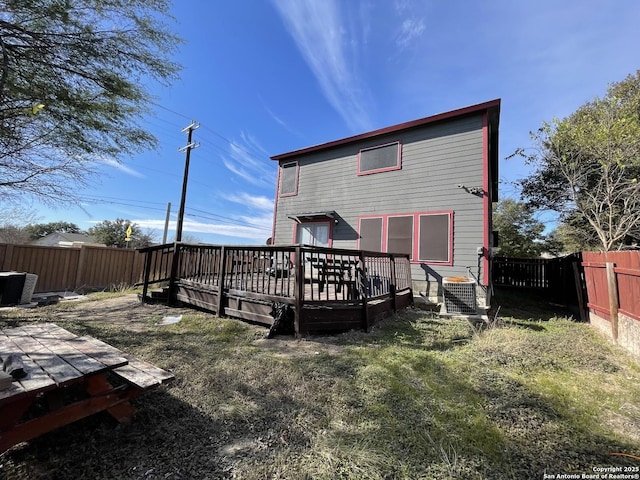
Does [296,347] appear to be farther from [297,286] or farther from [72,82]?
[72,82]

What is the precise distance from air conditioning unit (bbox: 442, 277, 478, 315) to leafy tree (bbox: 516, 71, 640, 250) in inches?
245

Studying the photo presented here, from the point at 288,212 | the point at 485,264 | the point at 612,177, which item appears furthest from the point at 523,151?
the point at 288,212

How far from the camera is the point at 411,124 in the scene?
Answer: 26.1 feet

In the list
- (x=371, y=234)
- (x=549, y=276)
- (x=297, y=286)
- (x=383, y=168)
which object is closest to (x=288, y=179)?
(x=383, y=168)

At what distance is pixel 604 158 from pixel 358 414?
11274 millimetres

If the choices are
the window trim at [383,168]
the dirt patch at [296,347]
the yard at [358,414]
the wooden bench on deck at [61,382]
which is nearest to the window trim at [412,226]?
the window trim at [383,168]

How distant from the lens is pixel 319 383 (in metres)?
2.70

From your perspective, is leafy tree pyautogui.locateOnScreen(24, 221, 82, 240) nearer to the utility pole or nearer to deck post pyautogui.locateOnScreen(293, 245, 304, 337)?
the utility pole

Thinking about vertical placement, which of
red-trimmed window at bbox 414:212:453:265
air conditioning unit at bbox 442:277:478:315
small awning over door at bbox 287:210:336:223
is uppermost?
small awning over door at bbox 287:210:336:223

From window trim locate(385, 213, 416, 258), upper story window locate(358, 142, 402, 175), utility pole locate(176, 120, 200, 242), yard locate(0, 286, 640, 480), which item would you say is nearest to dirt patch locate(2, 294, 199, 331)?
yard locate(0, 286, 640, 480)

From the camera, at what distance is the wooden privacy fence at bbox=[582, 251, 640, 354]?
3621 millimetres

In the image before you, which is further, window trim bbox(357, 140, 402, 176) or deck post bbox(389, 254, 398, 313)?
window trim bbox(357, 140, 402, 176)

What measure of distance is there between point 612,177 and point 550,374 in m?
9.58

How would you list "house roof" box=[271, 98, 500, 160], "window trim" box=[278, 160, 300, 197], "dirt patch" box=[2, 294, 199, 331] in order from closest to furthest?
"dirt patch" box=[2, 294, 199, 331], "house roof" box=[271, 98, 500, 160], "window trim" box=[278, 160, 300, 197]
